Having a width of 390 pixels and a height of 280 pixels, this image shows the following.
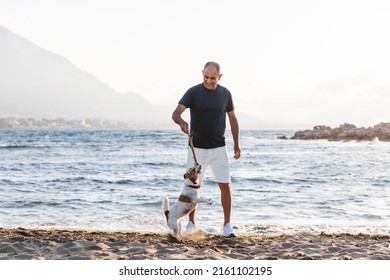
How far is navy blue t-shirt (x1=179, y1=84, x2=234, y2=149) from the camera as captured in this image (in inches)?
235

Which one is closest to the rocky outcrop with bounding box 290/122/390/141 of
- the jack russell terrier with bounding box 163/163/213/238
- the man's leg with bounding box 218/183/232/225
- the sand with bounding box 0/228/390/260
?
the sand with bounding box 0/228/390/260

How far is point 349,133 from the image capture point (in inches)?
2211

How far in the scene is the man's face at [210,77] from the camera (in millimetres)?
5805

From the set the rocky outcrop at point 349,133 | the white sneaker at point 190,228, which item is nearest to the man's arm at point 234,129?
the white sneaker at point 190,228

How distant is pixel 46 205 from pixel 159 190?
3.30 metres

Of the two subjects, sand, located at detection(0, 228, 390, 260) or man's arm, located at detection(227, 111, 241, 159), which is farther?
man's arm, located at detection(227, 111, 241, 159)

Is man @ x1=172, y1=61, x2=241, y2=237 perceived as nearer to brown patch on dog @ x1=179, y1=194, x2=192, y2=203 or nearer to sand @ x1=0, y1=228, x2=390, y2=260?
brown patch on dog @ x1=179, y1=194, x2=192, y2=203

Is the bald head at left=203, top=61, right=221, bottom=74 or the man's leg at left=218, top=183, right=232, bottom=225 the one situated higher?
the bald head at left=203, top=61, right=221, bottom=74

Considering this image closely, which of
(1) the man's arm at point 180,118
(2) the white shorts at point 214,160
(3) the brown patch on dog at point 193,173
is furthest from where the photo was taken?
(2) the white shorts at point 214,160

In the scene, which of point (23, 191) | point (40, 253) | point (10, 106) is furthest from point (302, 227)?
point (10, 106)

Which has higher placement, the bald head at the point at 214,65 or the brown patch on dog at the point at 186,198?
the bald head at the point at 214,65

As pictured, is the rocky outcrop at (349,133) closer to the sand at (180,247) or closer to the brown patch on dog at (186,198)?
the sand at (180,247)

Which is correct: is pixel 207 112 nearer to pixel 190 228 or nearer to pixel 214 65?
pixel 214 65
